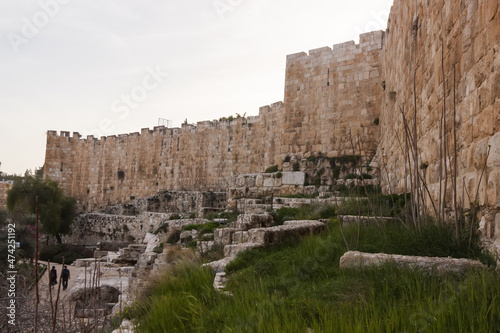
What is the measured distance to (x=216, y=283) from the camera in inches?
165

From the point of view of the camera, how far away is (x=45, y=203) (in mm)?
23859

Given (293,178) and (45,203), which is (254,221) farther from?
(45,203)

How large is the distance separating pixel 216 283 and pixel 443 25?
391cm

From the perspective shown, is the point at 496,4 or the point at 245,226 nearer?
the point at 496,4

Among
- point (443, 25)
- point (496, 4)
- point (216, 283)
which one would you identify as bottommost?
point (216, 283)

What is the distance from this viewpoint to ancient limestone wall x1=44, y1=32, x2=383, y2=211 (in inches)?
482

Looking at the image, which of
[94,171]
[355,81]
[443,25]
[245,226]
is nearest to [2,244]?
[245,226]

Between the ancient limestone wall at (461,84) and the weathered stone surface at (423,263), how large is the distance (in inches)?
22.3

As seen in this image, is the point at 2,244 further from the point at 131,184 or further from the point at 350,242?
the point at 131,184

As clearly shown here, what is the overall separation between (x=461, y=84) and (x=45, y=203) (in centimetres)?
2463

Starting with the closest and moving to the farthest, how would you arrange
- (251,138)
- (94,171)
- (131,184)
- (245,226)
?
(245,226) < (251,138) < (131,184) < (94,171)

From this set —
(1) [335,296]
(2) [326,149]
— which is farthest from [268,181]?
(1) [335,296]

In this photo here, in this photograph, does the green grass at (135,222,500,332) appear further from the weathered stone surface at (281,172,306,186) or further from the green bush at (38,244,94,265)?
the green bush at (38,244,94,265)

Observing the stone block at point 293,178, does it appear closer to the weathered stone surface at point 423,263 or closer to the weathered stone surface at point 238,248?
the weathered stone surface at point 238,248
